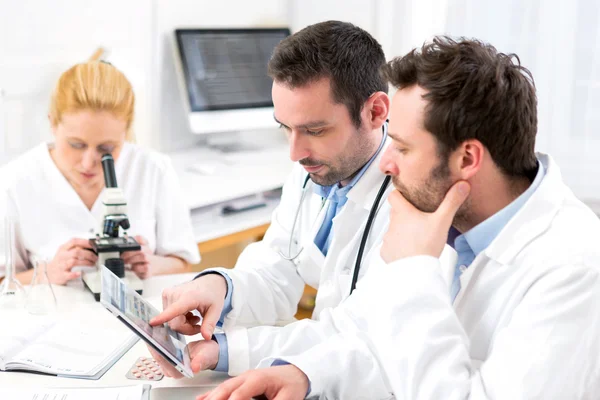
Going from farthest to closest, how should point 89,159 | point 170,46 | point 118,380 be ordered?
point 170,46
point 89,159
point 118,380

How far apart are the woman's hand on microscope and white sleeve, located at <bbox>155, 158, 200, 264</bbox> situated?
49cm

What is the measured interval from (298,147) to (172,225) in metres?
0.85

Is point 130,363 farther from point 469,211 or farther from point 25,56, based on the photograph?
point 25,56

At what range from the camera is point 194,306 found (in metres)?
1.41

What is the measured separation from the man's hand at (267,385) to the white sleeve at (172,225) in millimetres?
1135

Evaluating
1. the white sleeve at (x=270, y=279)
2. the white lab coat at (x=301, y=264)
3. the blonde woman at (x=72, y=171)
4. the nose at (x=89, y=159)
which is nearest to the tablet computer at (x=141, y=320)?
the white lab coat at (x=301, y=264)

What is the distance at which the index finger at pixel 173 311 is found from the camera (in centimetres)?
129

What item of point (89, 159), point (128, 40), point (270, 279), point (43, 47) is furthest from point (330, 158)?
point (128, 40)

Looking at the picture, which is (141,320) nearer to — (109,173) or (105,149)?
(109,173)

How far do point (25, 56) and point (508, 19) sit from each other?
1.96 meters

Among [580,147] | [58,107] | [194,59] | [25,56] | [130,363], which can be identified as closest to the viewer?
[130,363]

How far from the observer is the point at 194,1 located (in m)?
3.38

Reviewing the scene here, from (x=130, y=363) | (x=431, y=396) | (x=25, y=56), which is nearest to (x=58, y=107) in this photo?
(x=25, y=56)

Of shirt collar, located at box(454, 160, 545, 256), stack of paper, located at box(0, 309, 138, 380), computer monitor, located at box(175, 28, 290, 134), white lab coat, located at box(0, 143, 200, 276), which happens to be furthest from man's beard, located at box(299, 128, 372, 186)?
computer monitor, located at box(175, 28, 290, 134)
